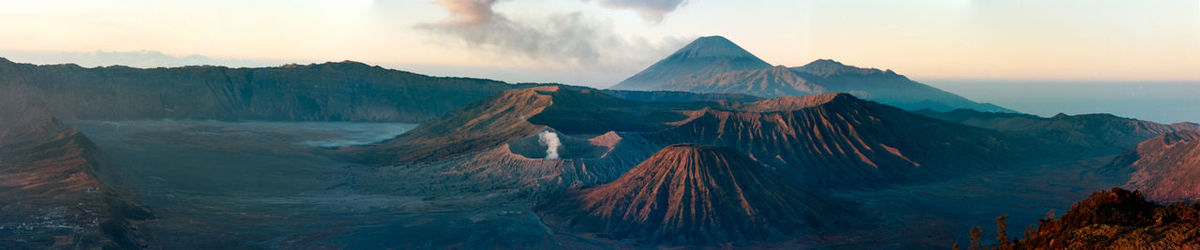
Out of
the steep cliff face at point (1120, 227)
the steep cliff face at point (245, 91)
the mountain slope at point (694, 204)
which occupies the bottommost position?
the mountain slope at point (694, 204)

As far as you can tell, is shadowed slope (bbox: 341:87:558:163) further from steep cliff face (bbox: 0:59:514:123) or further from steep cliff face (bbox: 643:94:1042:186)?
steep cliff face (bbox: 0:59:514:123)

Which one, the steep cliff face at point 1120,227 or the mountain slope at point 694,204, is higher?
the steep cliff face at point 1120,227

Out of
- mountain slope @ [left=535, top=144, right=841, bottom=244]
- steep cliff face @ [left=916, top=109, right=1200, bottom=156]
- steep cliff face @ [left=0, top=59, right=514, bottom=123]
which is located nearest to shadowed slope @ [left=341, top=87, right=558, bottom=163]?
mountain slope @ [left=535, top=144, right=841, bottom=244]

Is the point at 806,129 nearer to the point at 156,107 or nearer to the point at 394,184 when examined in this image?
the point at 394,184

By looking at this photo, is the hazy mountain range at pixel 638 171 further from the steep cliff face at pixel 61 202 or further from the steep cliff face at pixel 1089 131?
the steep cliff face at pixel 1089 131

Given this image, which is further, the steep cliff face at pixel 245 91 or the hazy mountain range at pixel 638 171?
the steep cliff face at pixel 245 91

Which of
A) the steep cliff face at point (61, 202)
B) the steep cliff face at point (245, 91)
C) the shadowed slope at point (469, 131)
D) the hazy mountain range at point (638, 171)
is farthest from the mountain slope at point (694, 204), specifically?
the steep cliff face at point (245, 91)

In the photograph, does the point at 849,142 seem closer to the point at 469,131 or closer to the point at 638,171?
the point at 638,171

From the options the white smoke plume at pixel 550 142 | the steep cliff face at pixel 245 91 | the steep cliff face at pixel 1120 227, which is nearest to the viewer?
the steep cliff face at pixel 1120 227
